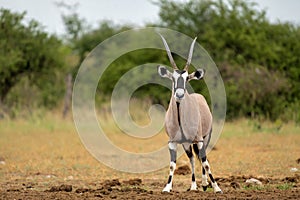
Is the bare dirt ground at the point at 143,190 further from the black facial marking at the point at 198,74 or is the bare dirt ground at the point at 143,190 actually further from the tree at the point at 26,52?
the tree at the point at 26,52

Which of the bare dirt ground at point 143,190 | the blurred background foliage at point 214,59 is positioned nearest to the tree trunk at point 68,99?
the blurred background foliage at point 214,59

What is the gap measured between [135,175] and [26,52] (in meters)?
16.1

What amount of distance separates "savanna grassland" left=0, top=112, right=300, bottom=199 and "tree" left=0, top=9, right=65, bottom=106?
4.73 meters

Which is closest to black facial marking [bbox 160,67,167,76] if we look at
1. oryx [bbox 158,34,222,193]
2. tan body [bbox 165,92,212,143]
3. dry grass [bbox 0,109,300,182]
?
oryx [bbox 158,34,222,193]

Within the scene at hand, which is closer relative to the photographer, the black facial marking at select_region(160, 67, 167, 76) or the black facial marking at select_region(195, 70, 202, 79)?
the black facial marking at select_region(195, 70, 202, 79)

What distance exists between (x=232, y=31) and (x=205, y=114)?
15.1 metres

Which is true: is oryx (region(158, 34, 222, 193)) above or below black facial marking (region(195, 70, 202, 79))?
below

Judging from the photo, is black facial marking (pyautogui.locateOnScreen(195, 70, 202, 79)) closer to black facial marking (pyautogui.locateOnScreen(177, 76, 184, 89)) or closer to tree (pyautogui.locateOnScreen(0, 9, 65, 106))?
black facial marking (pyautogui.locateOnScreen(177, 76, 184, 89))

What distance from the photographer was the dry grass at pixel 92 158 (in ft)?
36.4

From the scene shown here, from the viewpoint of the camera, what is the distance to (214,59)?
23469mm

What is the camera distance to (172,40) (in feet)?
74.5

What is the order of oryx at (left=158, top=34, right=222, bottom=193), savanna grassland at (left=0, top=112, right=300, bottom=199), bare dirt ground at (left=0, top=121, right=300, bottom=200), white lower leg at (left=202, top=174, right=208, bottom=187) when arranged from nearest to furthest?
bare dirt ground at (left=0, top=121, right=300, bottom=200), savanna grassland at (left=0, top=112, right=300, bottom=199), oryx at (left=158, top=34, right=222, bottom=193), white lower leg at (left=202, top=174, right=208, bottom=187)

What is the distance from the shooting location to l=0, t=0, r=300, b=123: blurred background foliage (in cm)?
2147

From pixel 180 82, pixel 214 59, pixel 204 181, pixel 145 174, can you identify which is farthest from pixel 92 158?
pixel 214 59
